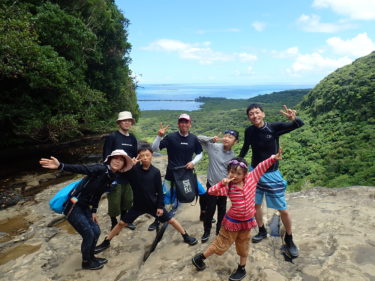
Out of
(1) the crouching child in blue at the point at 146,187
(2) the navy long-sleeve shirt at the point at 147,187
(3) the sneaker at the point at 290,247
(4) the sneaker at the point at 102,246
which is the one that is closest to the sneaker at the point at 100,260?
(4) the sneaker at the point at 102,246

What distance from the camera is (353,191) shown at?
7.92 meters

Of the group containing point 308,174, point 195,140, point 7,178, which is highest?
point 195,140

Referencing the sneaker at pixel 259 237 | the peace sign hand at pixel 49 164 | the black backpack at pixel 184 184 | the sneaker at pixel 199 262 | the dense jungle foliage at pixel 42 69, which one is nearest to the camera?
the peace sign hand at pixel 49 164

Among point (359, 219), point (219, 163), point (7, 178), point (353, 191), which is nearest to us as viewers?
point (219, 163)

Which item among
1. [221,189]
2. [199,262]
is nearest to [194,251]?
[199,262]

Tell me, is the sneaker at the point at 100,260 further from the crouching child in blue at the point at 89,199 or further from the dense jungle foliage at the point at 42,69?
the dense jungle foliage at the point at 42,69

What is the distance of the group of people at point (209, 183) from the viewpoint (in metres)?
3.84

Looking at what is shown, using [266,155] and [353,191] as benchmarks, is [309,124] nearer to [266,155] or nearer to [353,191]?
[353,191]

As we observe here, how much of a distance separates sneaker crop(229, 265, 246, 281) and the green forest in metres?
10.4

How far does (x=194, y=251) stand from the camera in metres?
4.72

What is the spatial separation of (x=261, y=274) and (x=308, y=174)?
63.9ft

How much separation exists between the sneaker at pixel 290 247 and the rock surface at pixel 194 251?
0.11 m

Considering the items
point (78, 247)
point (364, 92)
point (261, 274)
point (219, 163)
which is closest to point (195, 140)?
point (219, 163)

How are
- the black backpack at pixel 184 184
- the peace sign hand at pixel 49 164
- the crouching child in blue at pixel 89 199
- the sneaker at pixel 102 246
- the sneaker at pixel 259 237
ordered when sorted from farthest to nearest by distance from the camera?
the black backpack at pixel 184 184 → the sneaker at pixel 102 246 → the sneaker at pixel 259 237 → the crouching child in blue at pixel 89 199 → the peace sign hand at pixel 49 164
